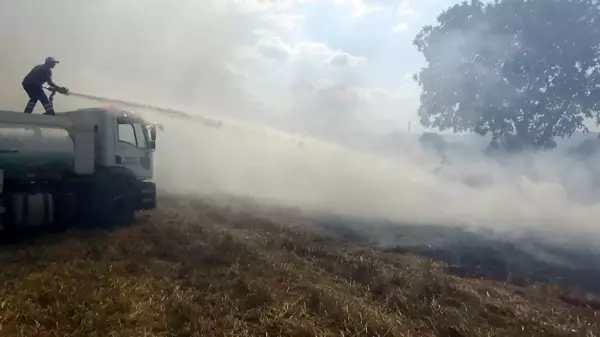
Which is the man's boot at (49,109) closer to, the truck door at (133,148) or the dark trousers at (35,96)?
the dark trousers at (35,96)

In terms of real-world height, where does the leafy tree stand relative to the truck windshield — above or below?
above

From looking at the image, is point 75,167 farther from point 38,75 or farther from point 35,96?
point 38,75

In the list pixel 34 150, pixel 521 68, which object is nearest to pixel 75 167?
pixel 34 150

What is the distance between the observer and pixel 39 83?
13.0 m

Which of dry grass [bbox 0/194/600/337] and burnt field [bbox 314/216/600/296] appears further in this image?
burnt field [bbox 314/216/600/296]

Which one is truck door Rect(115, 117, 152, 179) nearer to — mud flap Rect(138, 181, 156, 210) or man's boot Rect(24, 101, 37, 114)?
mud flap Rect(138, 181, 156, 210)

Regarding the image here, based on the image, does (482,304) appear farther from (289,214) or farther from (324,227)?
(289,214)

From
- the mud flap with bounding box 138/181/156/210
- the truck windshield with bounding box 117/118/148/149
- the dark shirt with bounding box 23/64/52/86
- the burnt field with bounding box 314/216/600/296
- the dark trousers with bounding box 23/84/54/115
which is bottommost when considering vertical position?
the burnt field with bounding box 314/216/600/296

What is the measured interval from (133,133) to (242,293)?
24.1 feet

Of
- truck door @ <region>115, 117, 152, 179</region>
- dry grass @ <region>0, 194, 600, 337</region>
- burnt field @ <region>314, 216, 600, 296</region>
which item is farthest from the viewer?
truck door @ <region>115, 117, 152, 179</region>

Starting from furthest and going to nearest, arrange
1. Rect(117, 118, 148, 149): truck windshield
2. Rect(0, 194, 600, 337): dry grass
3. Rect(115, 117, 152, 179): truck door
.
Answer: Rect(117, 118, 148, 149): truck windshield → Rect(115, 117, 152, 179): truck door → Rect(0, 194, 600, 337): dry grass

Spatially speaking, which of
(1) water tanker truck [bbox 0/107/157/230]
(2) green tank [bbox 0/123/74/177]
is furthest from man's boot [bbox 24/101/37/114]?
(2) green tank [bbox 0/123/74/177]

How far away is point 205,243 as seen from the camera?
34.8 feet

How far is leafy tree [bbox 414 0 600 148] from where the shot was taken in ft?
69.5
